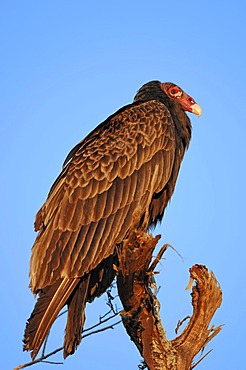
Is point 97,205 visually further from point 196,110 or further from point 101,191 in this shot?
point 196,110

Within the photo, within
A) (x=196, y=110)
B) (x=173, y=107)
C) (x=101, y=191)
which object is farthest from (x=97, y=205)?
(x=196, y=110)

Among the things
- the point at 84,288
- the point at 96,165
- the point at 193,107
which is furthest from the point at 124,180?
the point at 193,107

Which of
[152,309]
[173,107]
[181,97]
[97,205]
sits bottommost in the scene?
[152,309]

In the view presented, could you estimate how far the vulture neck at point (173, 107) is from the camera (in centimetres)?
670

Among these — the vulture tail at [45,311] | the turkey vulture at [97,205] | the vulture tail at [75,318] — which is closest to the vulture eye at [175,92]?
the turkey vulture at [97,205]

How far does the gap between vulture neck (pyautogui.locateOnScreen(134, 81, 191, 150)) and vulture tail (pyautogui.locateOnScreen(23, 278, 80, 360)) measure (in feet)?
6.90

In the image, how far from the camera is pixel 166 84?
23.7ft

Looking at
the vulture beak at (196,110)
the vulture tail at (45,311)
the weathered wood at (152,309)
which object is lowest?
the weathered wood at (152,309)

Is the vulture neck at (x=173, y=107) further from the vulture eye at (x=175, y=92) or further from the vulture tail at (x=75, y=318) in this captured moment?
the vulture tail at (x=75, y=318)

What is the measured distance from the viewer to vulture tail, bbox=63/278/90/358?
5.20 metres

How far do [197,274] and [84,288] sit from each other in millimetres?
1040

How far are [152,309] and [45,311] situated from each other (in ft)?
2.91

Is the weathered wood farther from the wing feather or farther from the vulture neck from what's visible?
the vulture neck

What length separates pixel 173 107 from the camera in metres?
6.85
